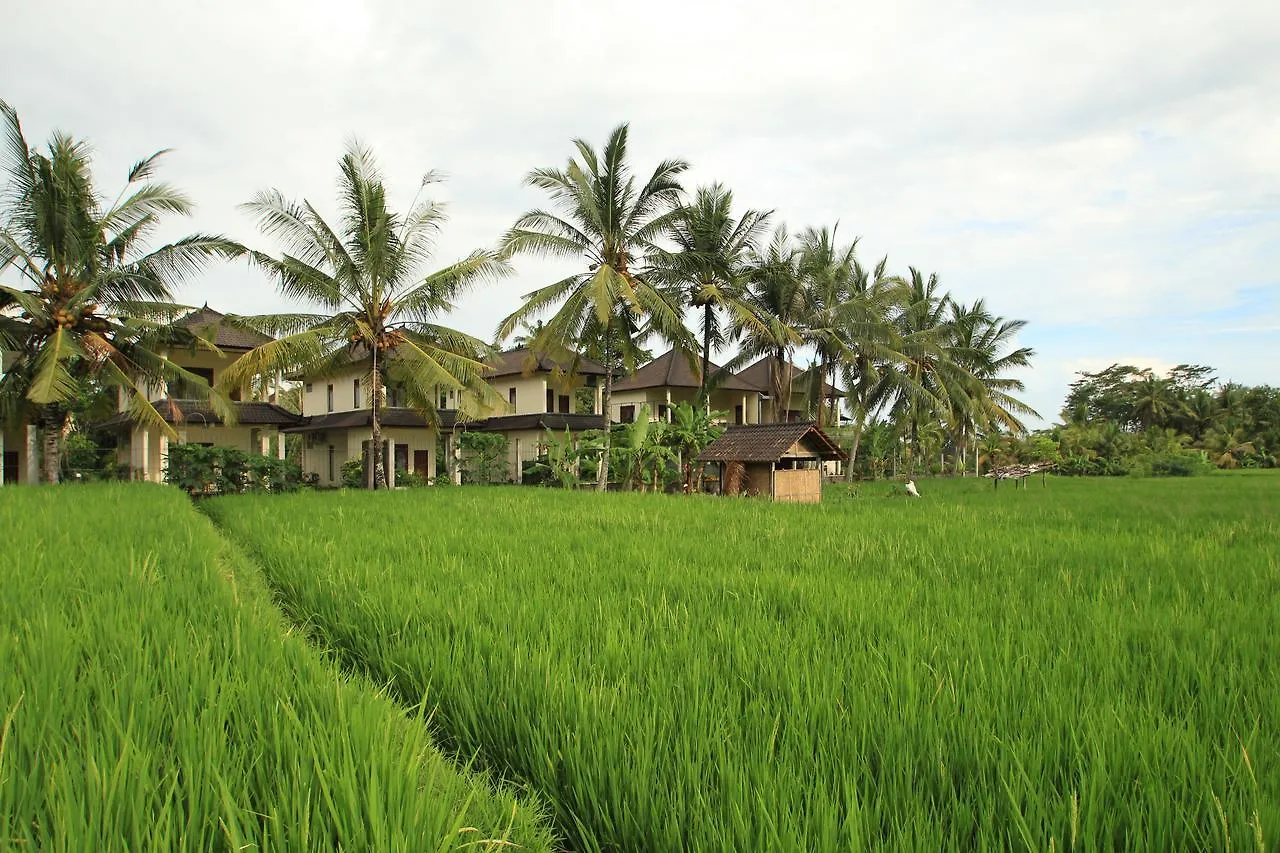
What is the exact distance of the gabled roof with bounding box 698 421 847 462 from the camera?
51.9 feet

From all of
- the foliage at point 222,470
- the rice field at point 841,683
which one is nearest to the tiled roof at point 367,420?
the foliage at point 222,470

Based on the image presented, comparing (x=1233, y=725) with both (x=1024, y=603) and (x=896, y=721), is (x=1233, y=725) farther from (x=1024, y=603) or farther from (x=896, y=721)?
(x=1024, y=603)

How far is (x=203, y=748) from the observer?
1.82 m

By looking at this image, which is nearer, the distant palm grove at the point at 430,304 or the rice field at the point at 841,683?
the rice field at the point at 841,683

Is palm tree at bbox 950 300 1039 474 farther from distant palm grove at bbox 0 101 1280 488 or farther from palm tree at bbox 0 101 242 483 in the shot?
palm tree at bbox 0 101 242 483

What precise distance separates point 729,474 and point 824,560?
1161 centimetres

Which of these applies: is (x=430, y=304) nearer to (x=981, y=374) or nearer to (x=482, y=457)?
(x=482, y=457)

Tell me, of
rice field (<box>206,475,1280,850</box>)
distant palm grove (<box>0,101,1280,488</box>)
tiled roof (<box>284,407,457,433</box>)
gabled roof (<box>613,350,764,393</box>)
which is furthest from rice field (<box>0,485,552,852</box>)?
gabled roof (<box>613,350,764,393</box>)

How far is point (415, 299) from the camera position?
1595 cm

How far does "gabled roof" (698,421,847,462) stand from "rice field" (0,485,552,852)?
43.4 ft

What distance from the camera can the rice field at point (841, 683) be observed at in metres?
1.67

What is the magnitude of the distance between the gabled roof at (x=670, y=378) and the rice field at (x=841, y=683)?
791 inches

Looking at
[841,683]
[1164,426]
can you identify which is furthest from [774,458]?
[1164,426]

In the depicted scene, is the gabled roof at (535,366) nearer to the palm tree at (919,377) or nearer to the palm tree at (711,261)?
the palm tree at (711,261)
